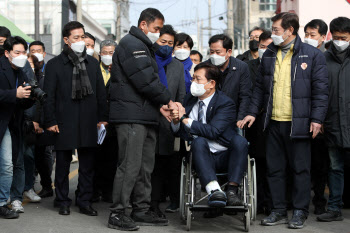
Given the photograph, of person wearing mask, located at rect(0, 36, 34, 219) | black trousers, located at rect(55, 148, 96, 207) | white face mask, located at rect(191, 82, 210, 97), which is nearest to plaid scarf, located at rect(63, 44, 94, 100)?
person wearing mask, located at rect(0, 36, 34, 219)

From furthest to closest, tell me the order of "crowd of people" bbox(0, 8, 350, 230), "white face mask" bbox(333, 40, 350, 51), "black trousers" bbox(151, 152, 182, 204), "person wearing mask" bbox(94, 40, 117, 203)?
"person wearing mask" bbox(94, 40, 117, 203)
"black trousers" bbox(151, 152, 182, 204)
"white face mask" bbox(333, 40, 350, 51)
"crowd of people" bbox(0, 8, 350, 230)

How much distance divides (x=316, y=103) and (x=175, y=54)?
2.32m

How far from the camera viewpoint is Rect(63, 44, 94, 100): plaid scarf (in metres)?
7.23

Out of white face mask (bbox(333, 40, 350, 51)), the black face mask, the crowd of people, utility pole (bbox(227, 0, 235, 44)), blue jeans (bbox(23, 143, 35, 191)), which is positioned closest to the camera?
the crowd of people

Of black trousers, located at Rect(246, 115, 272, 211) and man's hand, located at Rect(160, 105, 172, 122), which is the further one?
black trousers, located at Rect(246, 115, 272, 211)

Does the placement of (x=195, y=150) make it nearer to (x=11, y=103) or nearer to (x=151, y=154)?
(x=151, y=154)

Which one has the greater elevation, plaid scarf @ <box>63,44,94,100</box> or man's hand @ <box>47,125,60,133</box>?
plaid scarf @ <box>63,44,94,100</box>

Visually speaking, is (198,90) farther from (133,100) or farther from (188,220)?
(188,220)

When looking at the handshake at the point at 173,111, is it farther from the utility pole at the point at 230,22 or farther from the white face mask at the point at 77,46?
the utility pole at the point at 230,22

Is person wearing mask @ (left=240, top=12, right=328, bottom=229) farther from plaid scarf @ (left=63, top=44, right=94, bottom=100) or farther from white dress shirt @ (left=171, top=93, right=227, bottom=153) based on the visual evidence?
plaid scarf @ (left=63, top=44, right=94, bottom=100)

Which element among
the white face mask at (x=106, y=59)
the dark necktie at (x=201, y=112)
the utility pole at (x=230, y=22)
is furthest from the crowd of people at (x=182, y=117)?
the utility pole at (x=230, y=22)

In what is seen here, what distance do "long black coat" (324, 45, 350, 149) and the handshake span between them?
167cm

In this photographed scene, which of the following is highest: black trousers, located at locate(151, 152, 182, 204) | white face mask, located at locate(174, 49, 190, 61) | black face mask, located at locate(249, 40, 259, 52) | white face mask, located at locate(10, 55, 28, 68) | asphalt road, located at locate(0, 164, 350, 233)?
black face mask, located at locate(249, 40, 259, 52)

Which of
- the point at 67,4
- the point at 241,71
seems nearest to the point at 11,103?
the point at 241,71
